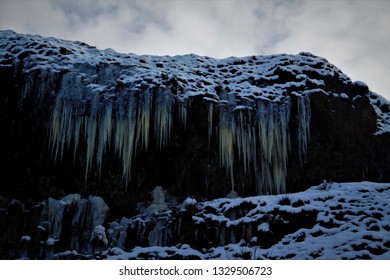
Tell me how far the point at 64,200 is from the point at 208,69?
21.9 feet

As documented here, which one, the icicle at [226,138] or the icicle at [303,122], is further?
the icicle at [303,122]

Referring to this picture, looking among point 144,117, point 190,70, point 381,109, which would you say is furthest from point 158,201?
point 381,109

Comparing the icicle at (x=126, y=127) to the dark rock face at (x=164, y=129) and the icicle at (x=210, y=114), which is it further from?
the icicle at (x=210, y=114)

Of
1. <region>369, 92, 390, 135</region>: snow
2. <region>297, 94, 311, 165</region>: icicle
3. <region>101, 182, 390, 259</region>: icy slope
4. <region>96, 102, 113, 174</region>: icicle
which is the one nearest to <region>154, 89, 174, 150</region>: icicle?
<region>96, 102, 113, 174</region>: icicle

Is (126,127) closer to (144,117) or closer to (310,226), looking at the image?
(144,117)

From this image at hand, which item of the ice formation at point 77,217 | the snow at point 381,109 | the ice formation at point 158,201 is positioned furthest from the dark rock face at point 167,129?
the snow at point 381,109

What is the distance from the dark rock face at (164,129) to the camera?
13484mm

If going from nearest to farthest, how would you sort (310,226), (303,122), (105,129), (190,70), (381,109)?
1. (310,226)
2. (105,129)
3. (303,122)
4. (190,70)
5. (381,109)

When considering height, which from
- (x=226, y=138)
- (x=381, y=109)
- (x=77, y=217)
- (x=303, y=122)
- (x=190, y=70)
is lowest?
(x=77, y=217)

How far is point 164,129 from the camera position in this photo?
13578 millimetres

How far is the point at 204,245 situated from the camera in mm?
11023

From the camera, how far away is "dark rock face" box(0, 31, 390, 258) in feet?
44.2

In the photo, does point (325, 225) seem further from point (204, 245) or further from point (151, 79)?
point (151, 79)

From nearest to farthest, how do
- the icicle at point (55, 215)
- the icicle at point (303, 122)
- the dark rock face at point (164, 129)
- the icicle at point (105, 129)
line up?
1. the icicle at point (55, 215)
2. the icicle at point (105, 129)
3. the dark rock face at point (164, 129)
4. the icicle at point (303, 122)
